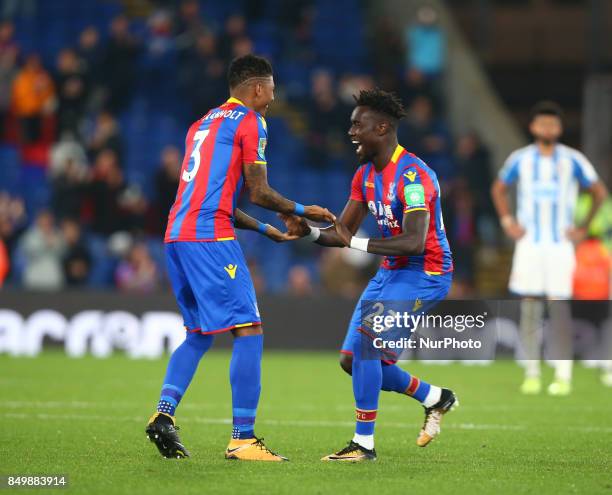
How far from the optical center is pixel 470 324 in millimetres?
7984

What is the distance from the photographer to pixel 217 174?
7566 millimetres

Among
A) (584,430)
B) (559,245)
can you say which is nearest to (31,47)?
(559,245)

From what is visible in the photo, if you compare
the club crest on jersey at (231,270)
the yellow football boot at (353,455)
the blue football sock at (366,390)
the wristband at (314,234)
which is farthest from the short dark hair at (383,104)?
the yellow football boot at (353,455)

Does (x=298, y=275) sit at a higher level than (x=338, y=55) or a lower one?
lower

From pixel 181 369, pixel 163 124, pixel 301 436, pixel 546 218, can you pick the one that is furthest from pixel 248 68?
pixel 163 124

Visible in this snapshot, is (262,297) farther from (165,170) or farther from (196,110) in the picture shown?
(196,110)

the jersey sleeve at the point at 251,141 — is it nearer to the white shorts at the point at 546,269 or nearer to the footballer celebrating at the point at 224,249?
the footballer celebrating at the point at 224,249

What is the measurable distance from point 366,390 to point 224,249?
4.05 feet

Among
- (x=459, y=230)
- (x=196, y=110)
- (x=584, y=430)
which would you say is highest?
(x=196, y=110)

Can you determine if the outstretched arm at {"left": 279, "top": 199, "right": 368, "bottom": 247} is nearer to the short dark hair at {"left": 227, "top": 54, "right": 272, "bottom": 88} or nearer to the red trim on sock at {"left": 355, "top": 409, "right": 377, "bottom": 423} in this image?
the short dark hair at {"left": 227, "top": 54, "right": 272, "bottom": 88}

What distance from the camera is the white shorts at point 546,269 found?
40.3 ft

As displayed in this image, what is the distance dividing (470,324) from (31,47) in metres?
15.8

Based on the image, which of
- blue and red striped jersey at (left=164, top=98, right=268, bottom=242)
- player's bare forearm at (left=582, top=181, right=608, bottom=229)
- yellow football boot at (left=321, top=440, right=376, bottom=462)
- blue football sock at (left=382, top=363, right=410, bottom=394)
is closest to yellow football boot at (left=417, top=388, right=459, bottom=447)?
blue football sock at (left=382, top=363, right=410, bottom=394)

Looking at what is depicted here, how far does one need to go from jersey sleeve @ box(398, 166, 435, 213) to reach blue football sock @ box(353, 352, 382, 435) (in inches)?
38.8
